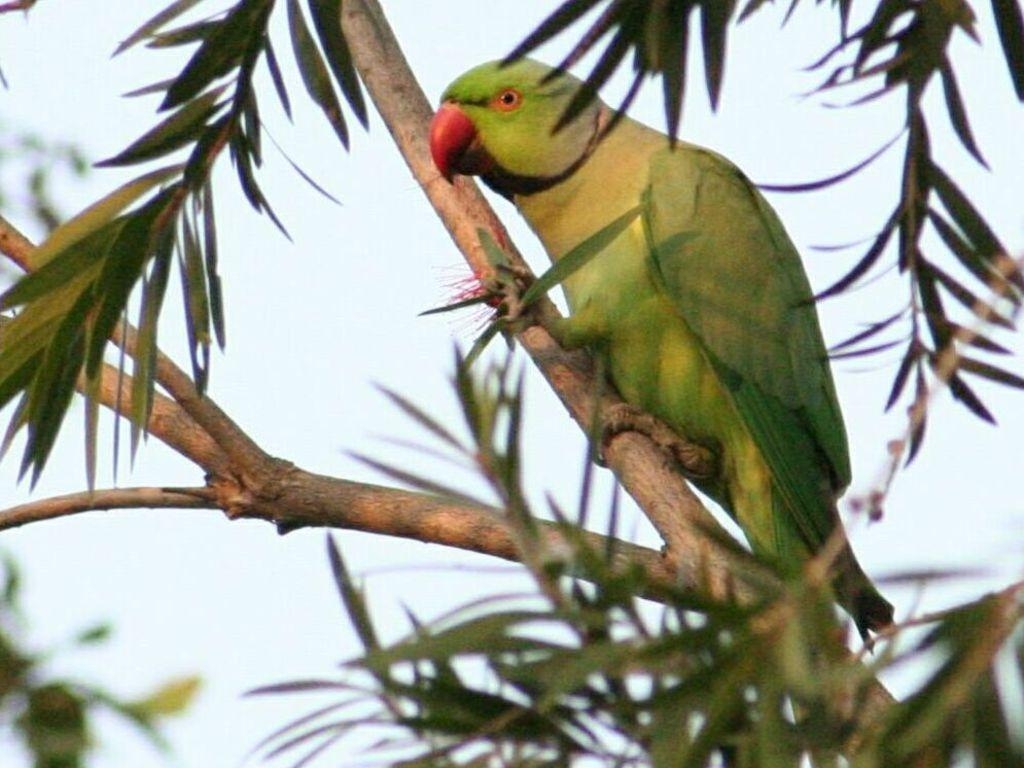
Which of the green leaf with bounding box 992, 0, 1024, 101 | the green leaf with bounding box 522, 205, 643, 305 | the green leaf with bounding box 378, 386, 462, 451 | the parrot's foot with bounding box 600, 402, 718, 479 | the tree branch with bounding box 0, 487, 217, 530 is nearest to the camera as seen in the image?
the green leaf with bounding box 378, 386, 462, 451

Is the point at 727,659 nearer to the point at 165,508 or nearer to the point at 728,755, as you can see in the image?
the point at 728,755

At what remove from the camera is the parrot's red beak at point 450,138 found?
250cm

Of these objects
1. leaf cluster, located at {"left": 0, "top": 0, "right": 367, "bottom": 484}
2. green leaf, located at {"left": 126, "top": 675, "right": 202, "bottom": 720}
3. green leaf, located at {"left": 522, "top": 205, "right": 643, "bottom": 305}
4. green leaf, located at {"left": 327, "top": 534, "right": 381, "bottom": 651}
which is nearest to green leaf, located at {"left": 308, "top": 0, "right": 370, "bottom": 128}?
leaf cluster, located at {"left": 0, "top": 0, "right": 367, "bottom": 484}

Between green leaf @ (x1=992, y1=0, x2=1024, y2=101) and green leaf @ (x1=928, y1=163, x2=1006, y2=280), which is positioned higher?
green leaf @ (x1=992, y1=0, x2=1024, y2=101)

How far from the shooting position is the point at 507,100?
2.91 meters

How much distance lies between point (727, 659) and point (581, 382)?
1359 mm

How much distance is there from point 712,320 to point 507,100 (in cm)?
62

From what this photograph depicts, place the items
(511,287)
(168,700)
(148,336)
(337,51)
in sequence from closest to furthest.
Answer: (168,700)
(148,336)
(337,51)
(511,287)

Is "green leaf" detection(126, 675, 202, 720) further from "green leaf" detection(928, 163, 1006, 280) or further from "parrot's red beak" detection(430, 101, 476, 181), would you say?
"parrot's red beak" detection(430, 101, 476, 181)

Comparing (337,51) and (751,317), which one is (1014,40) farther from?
(751,317)

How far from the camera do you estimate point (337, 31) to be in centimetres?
186

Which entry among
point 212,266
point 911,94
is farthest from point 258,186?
point 911,94

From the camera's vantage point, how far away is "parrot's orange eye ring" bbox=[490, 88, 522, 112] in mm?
2900

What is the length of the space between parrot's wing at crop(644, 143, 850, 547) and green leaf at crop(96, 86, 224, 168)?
937 mm
